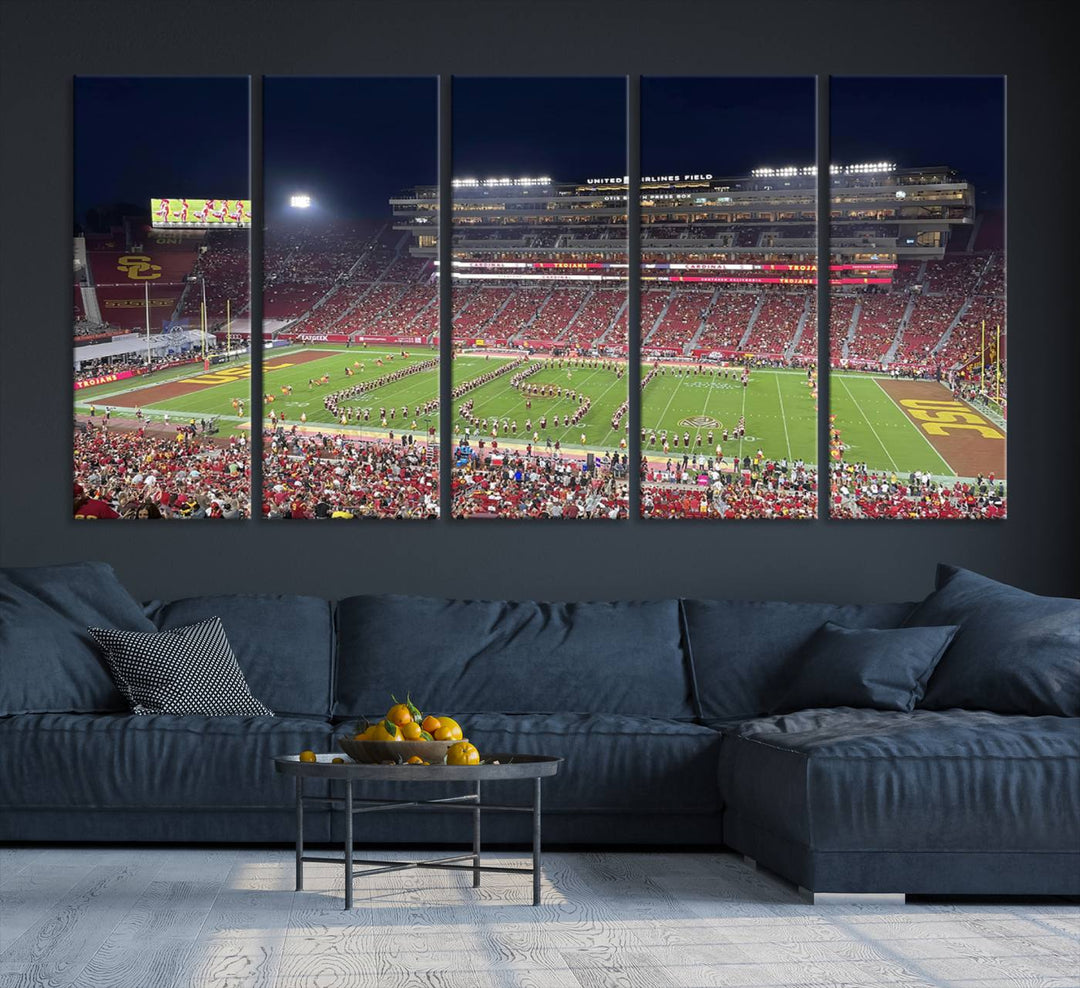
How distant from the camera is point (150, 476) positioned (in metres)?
5.91

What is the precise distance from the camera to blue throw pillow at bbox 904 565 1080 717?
15.4ft

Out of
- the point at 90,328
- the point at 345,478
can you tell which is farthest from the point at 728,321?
the point at 90,328

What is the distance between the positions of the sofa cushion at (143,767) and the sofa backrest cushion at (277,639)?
2.10 ft

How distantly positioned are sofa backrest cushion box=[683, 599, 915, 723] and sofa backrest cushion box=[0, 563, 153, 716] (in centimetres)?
210

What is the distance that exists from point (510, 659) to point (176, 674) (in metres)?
1.22

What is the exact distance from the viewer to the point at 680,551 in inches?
237

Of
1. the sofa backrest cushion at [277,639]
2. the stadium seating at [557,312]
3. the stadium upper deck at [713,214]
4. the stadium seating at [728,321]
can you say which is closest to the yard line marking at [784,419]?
the stadium seating at [728,321]

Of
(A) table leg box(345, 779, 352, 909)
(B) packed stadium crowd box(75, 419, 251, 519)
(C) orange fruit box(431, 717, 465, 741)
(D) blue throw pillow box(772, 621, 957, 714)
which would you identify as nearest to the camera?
(A) table leg box(345, 779, 352, 909)

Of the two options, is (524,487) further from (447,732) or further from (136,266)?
(447,732)

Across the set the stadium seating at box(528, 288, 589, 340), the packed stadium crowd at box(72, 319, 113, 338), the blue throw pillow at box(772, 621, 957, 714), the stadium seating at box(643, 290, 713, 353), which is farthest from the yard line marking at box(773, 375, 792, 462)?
the packed stadium crowd at box(72, 319, 113, 338)

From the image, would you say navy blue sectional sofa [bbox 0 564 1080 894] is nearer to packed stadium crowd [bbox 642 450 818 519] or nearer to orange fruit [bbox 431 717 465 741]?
packed stadium crowd [bbox 642 450 818 519]

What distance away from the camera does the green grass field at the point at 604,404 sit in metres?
5.98

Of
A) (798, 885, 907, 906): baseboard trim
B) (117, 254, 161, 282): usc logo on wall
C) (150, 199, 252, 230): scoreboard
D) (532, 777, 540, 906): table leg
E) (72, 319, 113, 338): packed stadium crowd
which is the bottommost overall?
(798, 885, 907, 906): baseboard trim

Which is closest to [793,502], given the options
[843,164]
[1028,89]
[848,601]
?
[848,601]
